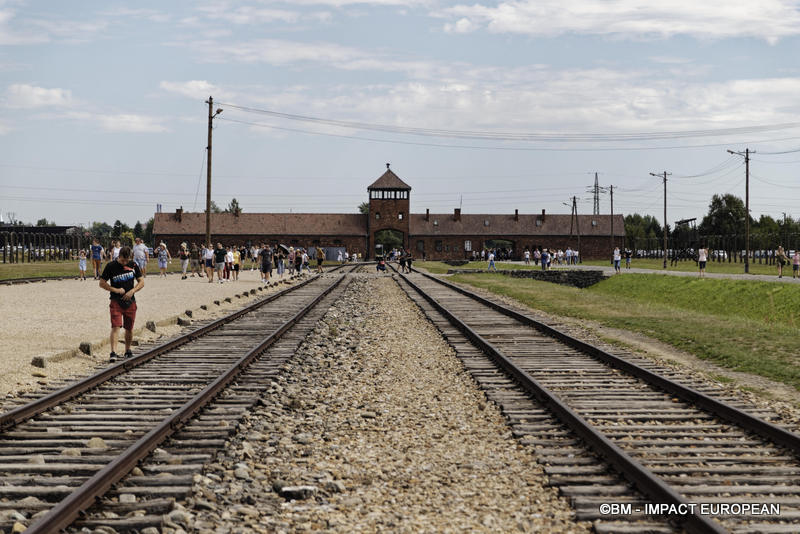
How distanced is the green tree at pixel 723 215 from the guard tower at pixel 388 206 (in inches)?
2204

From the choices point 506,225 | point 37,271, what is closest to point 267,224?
point 506,225

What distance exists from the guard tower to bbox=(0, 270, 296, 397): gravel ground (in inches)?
3073

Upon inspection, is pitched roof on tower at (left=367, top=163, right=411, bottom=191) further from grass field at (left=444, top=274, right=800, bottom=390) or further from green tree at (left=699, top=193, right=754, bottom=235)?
grass field at (left=444, top=274, right=800, bottom=390)

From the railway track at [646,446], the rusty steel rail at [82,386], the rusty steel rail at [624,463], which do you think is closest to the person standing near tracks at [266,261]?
the rusty steel rail at [82,386]

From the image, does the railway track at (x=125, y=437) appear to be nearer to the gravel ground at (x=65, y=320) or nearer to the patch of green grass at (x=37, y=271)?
the gravel ground at (x=65, y=320)

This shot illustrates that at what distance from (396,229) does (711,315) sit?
292 ft

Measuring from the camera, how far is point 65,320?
1748 centimetres

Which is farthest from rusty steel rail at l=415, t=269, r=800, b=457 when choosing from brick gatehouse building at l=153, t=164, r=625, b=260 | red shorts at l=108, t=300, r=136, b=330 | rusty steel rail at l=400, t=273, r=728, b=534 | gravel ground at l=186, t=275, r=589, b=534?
brick gatehouse building at l=153, t=164, r=625, b=260

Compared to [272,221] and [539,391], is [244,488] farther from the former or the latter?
[272,221]

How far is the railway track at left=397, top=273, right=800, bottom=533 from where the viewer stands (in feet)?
16.4

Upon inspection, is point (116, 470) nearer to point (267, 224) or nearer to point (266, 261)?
point (266, 261)

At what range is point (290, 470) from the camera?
20.3 ft

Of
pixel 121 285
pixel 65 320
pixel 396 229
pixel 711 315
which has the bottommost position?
pixel 711 315

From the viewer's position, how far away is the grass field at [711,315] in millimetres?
12930
